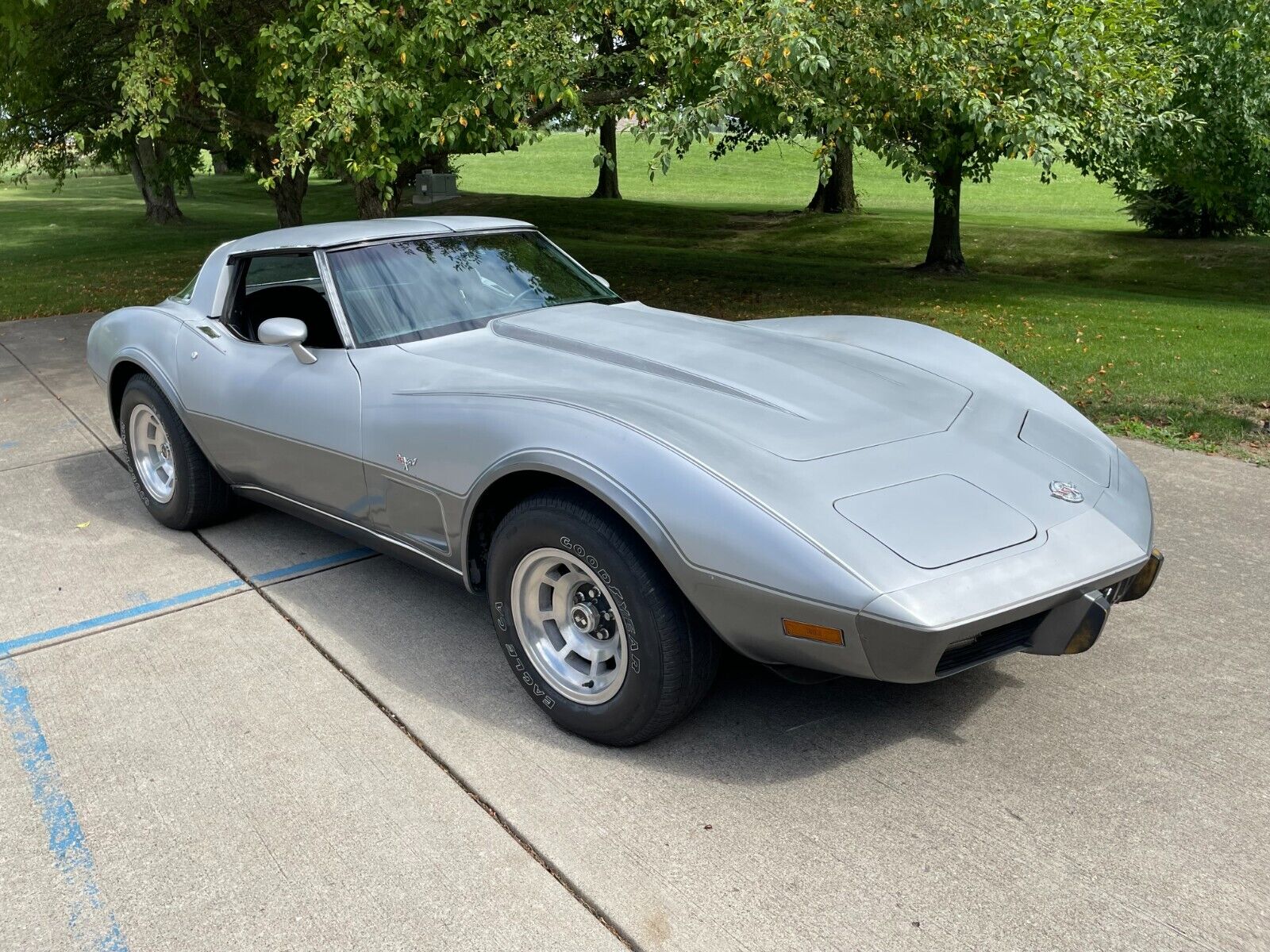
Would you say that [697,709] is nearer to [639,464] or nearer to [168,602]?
[639,464]

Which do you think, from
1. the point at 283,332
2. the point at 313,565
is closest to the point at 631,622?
the point at 283,332

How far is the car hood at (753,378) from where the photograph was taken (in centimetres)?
334

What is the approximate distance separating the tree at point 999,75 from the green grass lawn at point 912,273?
198 centimetres

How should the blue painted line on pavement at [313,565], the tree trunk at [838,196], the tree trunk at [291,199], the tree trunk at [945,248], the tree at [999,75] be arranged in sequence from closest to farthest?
the blue painted line on pavement at [313,565], the tree at [999,75], the tree trunk at [945,248], the tree trunk at [291,199], the tree trunk at [838,196]

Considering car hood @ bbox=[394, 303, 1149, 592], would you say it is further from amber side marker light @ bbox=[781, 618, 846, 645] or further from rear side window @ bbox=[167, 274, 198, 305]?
rear side window @ bbox=[167, 274, 198, 305]

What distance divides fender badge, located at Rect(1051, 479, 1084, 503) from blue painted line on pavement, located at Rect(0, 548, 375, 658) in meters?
3.01

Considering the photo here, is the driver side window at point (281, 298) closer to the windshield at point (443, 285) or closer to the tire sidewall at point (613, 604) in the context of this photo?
the windshield at point (443, 285)

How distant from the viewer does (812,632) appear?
279cm

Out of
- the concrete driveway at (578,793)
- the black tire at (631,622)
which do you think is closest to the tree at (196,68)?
the concrete driveway at (578,793)

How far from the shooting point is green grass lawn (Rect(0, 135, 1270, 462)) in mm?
8688

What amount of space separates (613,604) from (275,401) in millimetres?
1980

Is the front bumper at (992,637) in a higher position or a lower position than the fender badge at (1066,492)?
lower

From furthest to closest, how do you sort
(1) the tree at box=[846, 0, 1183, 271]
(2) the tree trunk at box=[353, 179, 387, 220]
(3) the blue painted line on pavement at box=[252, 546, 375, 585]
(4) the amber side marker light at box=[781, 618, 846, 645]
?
(2) the tree trunk at box=[353, 179, 387, 220] < (1) the tree at box=[846, 0, 1183, 271] < (3) the blue painted line on pavement at box=[252, 546, 375, 585] < (4) the amber side marker light at box=[781, 618, 846, 645]

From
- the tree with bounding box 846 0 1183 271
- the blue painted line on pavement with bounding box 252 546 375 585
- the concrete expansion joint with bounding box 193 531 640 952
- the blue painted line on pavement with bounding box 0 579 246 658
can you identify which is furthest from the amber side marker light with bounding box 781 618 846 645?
the tree with bounding box 846 0 1183 271
